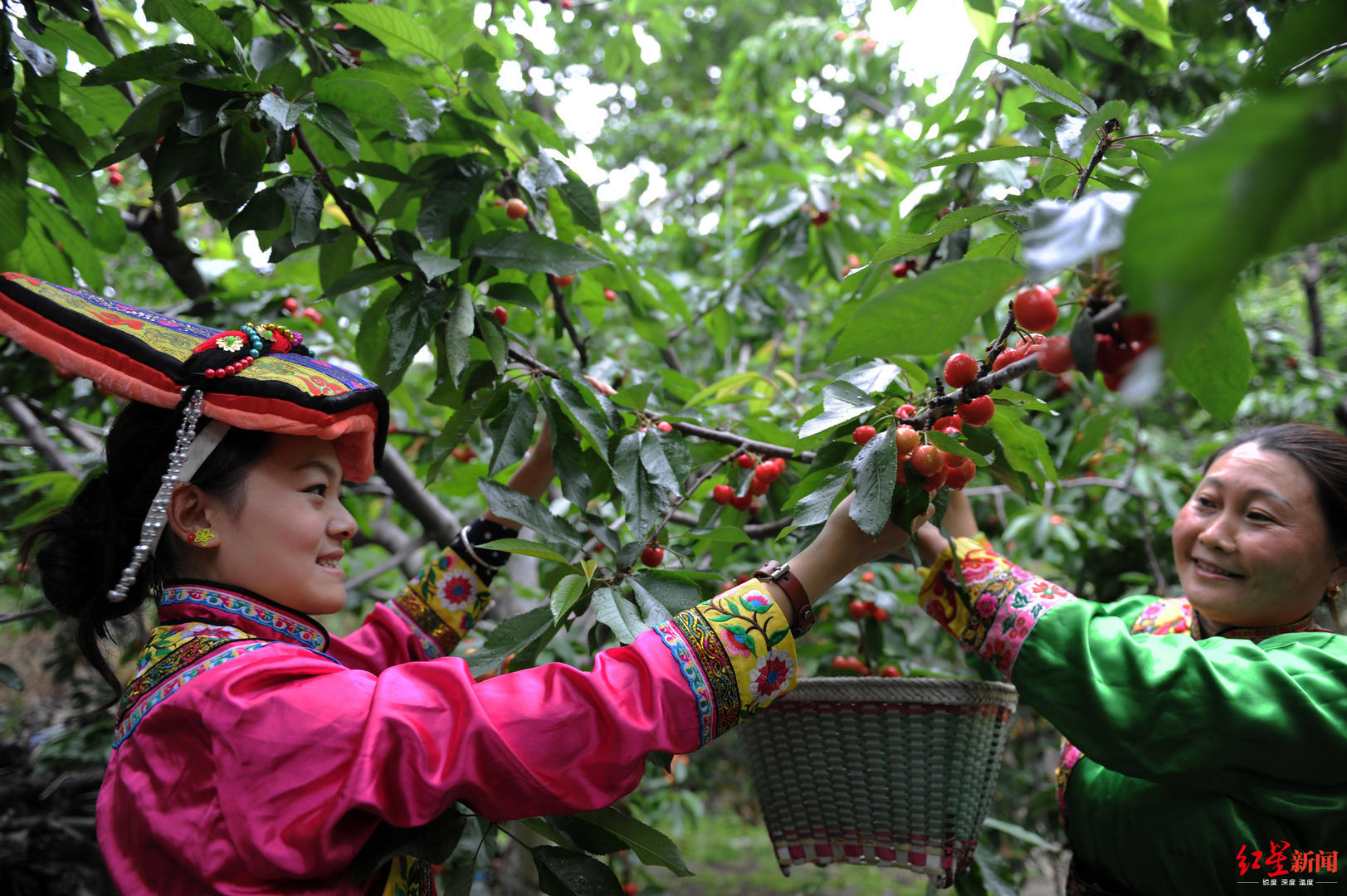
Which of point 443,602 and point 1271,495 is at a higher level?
point 1271,495

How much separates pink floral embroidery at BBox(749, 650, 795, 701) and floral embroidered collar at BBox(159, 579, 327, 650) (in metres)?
0.61

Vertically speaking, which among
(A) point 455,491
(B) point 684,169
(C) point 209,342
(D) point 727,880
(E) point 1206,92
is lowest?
(D) point 727,880

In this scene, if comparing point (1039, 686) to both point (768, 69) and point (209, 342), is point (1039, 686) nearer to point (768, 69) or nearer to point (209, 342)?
point (209, 342)

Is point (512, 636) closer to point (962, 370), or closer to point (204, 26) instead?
point (962, 370)

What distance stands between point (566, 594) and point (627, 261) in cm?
96

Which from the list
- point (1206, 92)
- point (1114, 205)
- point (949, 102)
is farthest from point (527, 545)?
point (1206, 92)

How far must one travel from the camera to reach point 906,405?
1114mm

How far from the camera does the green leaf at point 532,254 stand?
1.35 m

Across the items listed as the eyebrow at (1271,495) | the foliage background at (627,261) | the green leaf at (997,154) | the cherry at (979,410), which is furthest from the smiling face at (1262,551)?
the green leaf at (997,154)

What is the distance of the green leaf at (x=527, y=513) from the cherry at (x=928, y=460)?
521 mm

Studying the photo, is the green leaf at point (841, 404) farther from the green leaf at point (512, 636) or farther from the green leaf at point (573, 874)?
the green leaf at point (573, 874)

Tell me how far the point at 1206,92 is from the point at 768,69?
179 centimetres

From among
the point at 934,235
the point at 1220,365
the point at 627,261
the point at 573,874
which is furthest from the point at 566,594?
the point at 627,261

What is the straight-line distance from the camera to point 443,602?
1.49m
